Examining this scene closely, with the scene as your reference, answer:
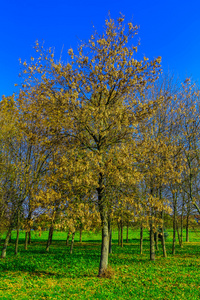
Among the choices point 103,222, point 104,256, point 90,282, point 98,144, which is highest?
point 98,144

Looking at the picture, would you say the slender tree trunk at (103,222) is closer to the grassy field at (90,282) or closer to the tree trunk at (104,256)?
the tree trunk at (104,256)

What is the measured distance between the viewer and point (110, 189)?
1316 cm

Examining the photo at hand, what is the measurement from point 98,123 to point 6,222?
48.4ft

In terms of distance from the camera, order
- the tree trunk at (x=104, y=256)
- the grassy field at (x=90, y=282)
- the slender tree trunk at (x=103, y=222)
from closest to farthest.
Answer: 1. the grassy field at (x=90, y=282)
2. the slender tree trunk at (x=103, y=222)
3. the tree trunk at (x=104, y=256)

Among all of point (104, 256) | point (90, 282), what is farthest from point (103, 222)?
point (90, 282)

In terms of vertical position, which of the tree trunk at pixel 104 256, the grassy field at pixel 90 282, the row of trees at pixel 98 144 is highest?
the row of trees at pixel 98 144

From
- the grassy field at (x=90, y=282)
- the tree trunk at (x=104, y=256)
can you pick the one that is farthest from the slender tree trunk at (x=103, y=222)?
the grassy field at (x=90, y=282)

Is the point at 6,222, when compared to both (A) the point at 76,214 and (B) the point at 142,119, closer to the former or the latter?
(A) the point at 76,214

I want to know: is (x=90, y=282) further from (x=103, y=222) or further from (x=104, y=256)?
(x=103, y=222)

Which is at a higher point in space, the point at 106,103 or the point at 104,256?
the point at 106,103

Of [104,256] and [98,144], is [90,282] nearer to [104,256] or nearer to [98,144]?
[104,256]

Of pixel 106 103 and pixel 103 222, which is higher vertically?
pixel 106 103

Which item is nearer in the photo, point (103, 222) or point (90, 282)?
point (90, 282)

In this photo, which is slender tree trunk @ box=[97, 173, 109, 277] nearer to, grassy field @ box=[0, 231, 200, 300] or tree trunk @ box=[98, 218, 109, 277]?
tree trunk @ box=[98, 218, 109, 277]
